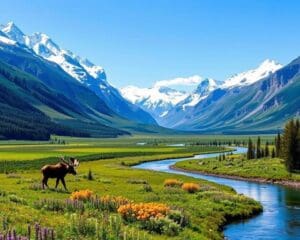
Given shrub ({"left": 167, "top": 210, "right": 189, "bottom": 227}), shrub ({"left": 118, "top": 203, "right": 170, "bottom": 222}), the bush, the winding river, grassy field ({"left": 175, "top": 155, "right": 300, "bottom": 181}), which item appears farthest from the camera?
grassy field ({"left": 175, "top": 155, "right": 300, "bottom": 181})

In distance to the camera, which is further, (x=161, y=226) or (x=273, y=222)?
(x=273, y=222)

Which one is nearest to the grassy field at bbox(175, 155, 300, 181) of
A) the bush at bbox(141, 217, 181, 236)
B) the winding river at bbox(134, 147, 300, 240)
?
the winding river at bbox(134, 147, 300, 240)

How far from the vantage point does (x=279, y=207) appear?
211 feet

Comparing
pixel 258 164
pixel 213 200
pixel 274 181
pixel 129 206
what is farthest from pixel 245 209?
pixel 258 164

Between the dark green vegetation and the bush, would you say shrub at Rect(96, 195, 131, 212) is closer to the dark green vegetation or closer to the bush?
the bush

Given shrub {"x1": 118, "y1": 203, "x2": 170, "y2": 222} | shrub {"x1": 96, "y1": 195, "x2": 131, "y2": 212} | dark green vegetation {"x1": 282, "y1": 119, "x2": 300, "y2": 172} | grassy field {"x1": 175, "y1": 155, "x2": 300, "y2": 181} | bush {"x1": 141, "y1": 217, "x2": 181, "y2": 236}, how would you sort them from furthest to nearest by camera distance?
dark green vegetation {"x1": 282, "y1": 119, "x2": 300, "y2": 172}, grassy field {"x1": 175, "y1": 155, "x2": 300, "y2": 181}, shrub {"x1": 96, "y1": 195, "x2": 131, "y2": 212}, shrub {"x1": 118, "y1": 203, "x2": 170, "y2": 222}, bush {"x1": 141, "y1": 217, "x2": 181, "y2": 236}

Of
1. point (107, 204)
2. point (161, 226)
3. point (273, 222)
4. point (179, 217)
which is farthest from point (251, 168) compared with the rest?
point (161, 226)

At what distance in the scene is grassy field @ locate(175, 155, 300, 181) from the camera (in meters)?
110

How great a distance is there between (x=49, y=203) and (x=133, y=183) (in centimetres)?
4084

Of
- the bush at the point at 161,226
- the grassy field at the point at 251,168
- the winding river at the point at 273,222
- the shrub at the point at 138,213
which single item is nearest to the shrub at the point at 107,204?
the shrub at the point at 138,213

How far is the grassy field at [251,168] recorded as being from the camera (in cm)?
11044

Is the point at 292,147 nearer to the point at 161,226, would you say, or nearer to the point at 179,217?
the point at 179,217

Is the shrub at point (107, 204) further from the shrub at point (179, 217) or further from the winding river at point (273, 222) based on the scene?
the winding river at point (273, 222)

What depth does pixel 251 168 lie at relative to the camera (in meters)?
123
